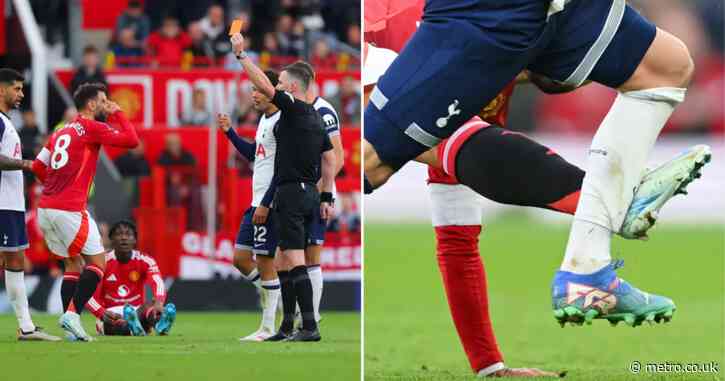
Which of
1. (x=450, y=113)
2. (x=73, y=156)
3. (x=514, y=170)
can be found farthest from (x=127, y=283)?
(x=450, y=113)

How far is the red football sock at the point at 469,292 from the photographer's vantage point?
484 cm

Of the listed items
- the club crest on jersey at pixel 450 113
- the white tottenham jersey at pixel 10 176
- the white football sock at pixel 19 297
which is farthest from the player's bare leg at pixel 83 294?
the club crest on jersey at pixel 450 113

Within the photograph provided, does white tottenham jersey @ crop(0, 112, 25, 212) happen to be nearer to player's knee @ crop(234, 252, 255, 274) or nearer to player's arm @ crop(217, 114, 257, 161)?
player's arm @ crop(217, 114, 257, 161)

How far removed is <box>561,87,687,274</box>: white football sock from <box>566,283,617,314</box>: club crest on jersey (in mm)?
68

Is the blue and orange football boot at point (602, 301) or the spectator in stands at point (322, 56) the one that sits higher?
the spectator in stands at point (322, 56)

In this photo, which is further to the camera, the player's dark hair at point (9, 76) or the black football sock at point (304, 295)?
the black football sock at point (304, 295)

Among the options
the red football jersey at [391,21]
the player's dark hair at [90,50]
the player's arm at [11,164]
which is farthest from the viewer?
the player's dark hair at [90,50]

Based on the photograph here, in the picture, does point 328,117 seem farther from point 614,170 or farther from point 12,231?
point 614,170

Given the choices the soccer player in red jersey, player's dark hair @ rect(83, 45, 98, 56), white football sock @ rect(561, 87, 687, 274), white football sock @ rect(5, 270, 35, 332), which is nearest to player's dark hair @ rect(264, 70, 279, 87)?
the soccer player in red jersey

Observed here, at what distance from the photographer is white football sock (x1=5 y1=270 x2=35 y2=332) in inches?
202

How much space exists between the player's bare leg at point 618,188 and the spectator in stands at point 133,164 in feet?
11.1

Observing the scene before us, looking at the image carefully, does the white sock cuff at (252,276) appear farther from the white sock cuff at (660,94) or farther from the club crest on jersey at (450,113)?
the white sock cuff at (660,94)

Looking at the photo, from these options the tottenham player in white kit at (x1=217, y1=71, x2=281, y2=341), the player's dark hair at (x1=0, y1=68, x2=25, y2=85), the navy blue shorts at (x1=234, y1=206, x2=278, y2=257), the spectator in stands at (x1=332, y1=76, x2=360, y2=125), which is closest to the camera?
the player's dark hair at (x1=0, y1=68, x2=25, y2=85)

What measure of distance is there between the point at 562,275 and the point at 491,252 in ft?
44.2
